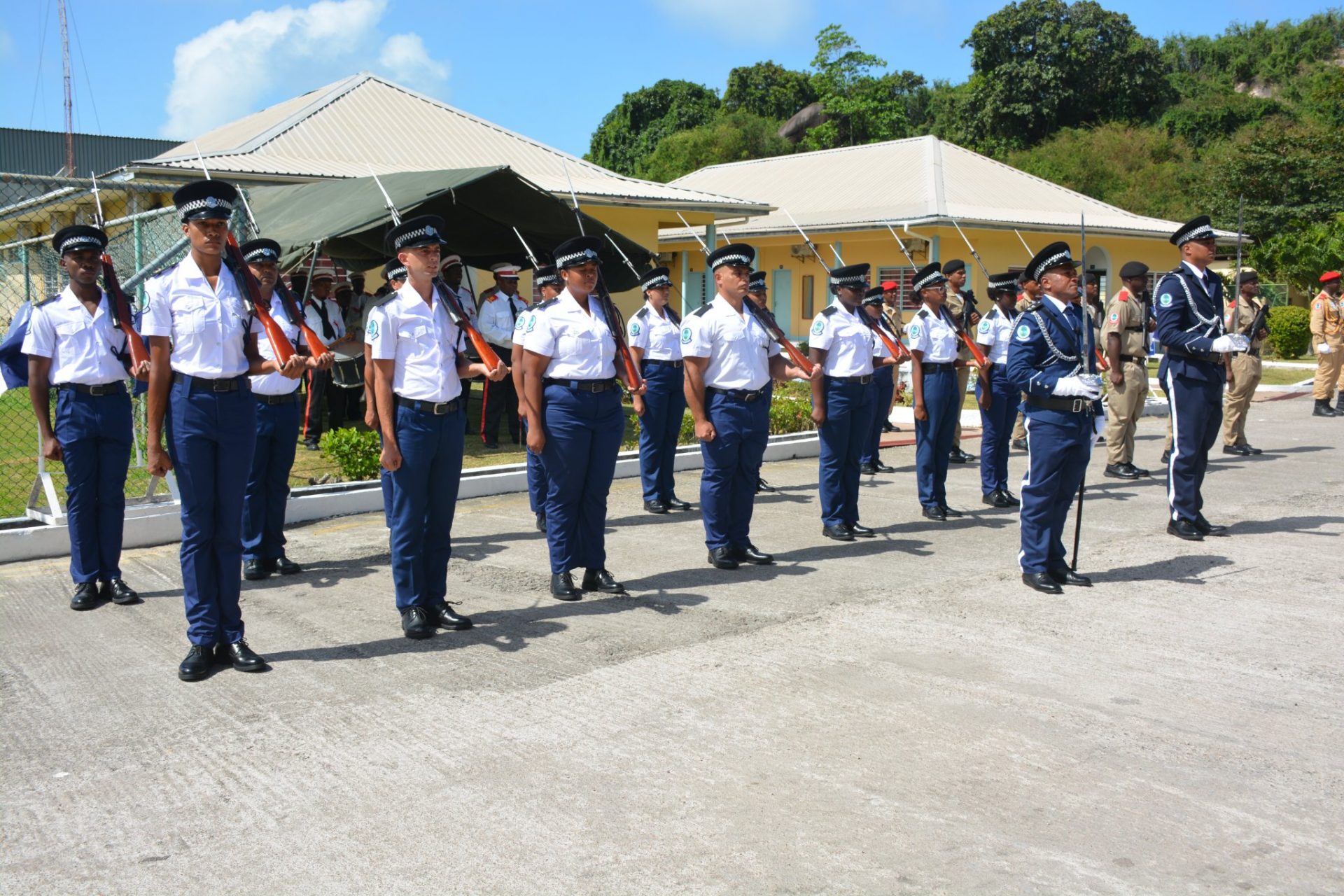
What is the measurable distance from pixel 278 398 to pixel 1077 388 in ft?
16.1

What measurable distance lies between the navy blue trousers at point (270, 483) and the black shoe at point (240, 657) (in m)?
1.96

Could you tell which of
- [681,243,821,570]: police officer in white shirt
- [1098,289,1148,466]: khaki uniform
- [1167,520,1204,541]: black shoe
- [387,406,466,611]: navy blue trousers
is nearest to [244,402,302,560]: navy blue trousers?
[387,406,466,611]: navy blue trousers

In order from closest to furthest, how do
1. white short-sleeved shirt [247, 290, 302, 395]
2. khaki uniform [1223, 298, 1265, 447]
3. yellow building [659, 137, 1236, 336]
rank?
white short-sleeved shirt [247, 290, 302, 395] < khaki uniform [1223, 298, 1265, 447] < yellow building [659, 137, 1236, 336]

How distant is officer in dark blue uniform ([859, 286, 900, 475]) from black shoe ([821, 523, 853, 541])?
143 cm

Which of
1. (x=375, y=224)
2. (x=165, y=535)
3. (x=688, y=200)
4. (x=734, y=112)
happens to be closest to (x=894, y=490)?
(x=375, y=224)

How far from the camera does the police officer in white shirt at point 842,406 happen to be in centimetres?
844

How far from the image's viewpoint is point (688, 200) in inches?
782

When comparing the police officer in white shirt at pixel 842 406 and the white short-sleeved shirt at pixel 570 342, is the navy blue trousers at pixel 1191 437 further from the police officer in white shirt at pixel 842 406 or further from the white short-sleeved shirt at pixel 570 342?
the white short-sleeved shirt at pixel 570 342

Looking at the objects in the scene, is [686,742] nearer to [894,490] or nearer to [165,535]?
[165,535]

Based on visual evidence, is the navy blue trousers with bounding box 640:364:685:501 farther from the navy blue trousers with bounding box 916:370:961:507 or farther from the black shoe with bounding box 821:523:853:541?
the navy blue trousers with bounding box 916:370:961:507

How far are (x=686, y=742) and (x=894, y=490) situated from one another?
674 centimetres

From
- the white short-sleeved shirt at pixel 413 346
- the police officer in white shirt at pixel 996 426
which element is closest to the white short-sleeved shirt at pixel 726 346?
the white short-sleeved shirt at pixel 413 346

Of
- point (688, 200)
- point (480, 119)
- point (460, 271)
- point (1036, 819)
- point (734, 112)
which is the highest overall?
point (734, 112)

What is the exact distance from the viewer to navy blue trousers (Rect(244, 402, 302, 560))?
740cm
